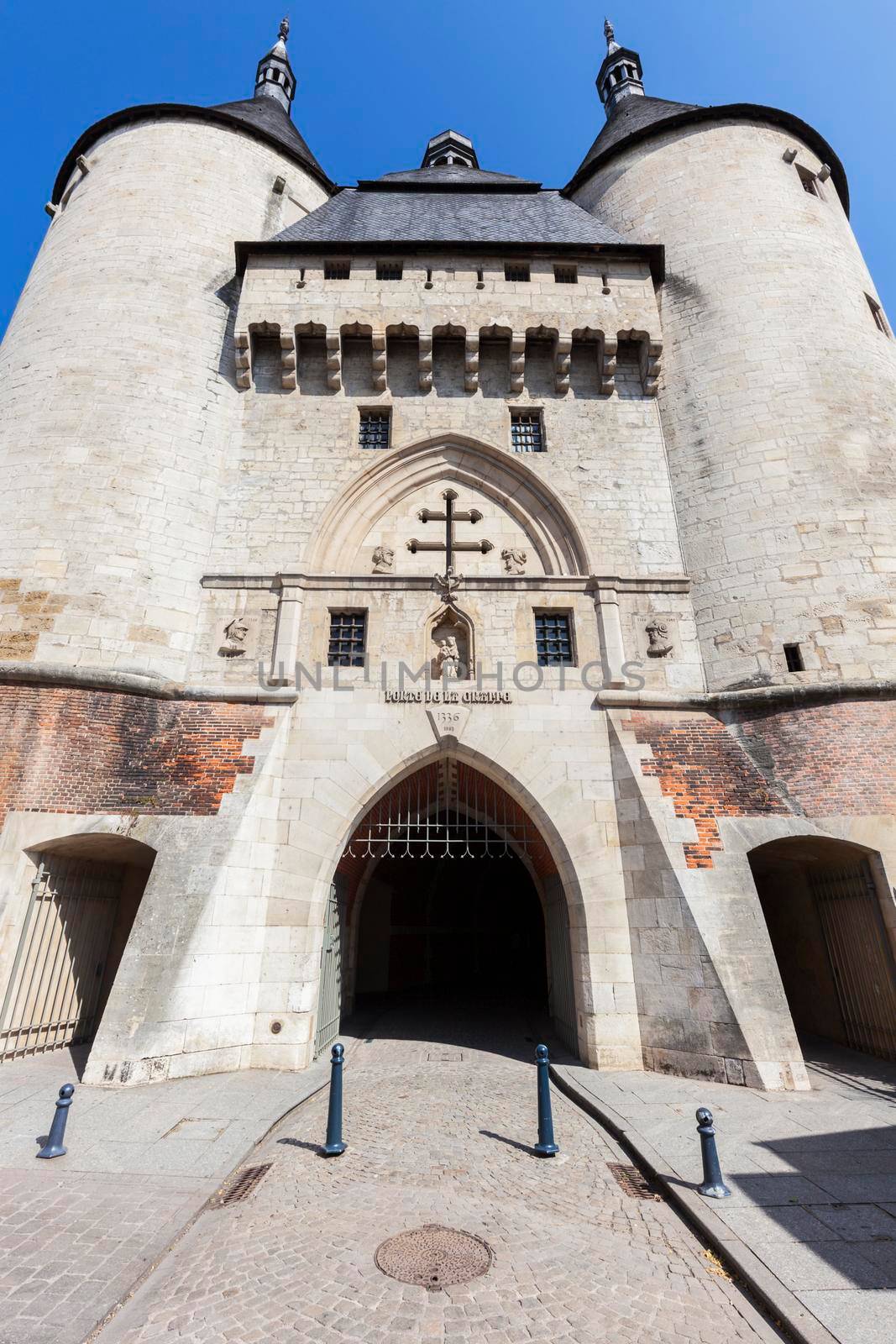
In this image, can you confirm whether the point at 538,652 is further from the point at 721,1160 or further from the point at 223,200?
the point at 223,200

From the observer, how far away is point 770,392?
12609mm

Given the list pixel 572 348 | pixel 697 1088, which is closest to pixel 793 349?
pixel 572 348

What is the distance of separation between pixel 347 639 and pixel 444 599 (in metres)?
1.95

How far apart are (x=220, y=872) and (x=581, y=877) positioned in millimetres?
5374

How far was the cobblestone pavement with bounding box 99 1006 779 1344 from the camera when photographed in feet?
11.4

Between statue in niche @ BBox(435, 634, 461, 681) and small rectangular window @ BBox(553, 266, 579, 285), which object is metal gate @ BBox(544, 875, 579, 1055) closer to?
statue in niche @ BBox(435, 634, 461, 681)

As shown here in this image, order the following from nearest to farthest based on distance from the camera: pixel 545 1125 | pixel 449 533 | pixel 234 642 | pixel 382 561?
pixel 545 1125 < pixel 234 642 < pixel 382 561 < pixel 449 533

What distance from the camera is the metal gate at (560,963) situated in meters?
9.99

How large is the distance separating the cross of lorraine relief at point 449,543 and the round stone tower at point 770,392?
4136mm

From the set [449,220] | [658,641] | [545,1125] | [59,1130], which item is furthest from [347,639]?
[449,220]

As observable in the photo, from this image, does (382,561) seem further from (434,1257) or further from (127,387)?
(434,1257)

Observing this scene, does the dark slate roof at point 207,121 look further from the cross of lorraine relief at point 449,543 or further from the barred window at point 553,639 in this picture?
the barred window at point 553,639

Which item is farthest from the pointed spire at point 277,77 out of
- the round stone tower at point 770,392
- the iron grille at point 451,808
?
the iron grille at point 451,808

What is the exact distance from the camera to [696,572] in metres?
12.0
